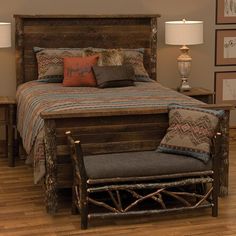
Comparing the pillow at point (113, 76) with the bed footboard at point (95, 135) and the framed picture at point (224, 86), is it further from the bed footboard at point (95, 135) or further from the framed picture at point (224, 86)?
the framed picture at point (224, 86)

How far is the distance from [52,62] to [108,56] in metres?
0.52

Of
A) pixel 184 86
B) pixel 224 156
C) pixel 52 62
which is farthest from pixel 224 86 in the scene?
pixel 224 156

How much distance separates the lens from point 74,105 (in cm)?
428

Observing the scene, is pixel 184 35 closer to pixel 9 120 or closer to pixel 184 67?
pixel 184 67

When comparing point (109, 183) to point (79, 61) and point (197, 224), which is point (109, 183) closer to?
point (197, 224)

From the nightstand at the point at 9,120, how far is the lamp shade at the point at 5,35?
50 cm

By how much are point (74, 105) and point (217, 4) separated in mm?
2691

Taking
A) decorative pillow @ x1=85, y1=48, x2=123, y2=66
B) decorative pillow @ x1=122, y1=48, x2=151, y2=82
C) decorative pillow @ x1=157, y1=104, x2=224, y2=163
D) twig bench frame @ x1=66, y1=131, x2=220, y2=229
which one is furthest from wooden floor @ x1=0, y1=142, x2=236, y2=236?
decorative pillow @ x1=122, y1=48, x2=151, y2=82

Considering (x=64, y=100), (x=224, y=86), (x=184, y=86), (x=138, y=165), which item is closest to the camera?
(x=138, y=165)

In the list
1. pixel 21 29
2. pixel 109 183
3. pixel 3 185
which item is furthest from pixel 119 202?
pixel 21 29

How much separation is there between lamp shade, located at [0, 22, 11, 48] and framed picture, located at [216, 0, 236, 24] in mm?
2238

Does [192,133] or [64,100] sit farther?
[64,100]

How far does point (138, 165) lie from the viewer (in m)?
3.87

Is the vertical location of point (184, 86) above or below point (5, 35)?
below
